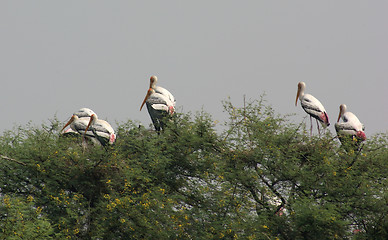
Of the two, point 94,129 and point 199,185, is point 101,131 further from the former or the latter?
point 199,185

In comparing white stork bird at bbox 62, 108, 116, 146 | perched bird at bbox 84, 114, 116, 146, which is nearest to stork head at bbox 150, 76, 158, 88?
white stork bird at bbox 62, 108, 116, 146

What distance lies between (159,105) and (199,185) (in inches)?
145

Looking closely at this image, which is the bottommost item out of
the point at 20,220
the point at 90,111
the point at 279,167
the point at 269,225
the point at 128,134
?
the point at 20,220

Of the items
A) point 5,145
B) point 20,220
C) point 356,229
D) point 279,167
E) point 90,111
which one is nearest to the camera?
point 20,220

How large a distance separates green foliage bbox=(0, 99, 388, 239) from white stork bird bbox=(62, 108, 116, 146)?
433 millimetres

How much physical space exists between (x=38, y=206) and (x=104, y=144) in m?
2.98

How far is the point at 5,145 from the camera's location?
18297 millimetres

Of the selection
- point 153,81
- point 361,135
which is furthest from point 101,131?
point 361,135

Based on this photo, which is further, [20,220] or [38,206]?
[38,206]

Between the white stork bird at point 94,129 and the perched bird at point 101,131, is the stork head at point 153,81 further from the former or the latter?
the perched bird at point 101,131

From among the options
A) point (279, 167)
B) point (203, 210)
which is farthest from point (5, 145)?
point (279, 167)

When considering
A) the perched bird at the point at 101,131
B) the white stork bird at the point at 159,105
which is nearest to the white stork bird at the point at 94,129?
the perched bird at the point at 101,131

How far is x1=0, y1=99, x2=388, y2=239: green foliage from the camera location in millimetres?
15211

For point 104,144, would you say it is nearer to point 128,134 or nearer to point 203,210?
point 128,134
